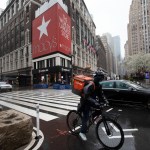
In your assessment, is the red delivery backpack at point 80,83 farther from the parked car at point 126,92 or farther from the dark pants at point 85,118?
the parked car at point 126,92

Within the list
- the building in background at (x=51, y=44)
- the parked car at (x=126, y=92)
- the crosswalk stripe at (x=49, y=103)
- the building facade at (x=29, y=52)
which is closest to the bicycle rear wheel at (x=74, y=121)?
the crosswalk stripe at (x=49, y=103)

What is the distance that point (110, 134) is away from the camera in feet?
12.8

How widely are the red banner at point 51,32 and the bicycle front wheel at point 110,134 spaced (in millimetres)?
34964

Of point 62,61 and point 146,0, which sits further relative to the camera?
point 146,0

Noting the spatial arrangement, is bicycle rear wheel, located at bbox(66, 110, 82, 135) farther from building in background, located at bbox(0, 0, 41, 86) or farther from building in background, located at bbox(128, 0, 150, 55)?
building in background, located at bbox(128, 0, 150, 55)

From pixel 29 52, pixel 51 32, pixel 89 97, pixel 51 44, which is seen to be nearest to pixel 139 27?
pixel 29 52

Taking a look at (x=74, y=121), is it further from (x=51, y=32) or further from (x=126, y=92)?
(x=51, y=32)

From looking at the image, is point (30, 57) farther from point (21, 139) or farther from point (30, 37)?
point (21, 139)

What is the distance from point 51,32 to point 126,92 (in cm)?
3428

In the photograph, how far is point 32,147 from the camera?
12.6 feet

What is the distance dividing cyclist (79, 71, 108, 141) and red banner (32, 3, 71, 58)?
34317 mm

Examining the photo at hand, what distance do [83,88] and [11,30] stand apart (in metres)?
67.3

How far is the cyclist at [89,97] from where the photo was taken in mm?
4020

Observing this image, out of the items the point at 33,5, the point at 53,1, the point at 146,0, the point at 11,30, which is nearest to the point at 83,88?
the point at 53,1
